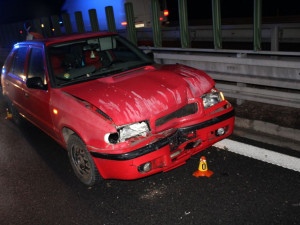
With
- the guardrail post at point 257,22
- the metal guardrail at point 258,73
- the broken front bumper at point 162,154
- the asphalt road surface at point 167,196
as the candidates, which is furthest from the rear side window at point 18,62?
the guardrail post at point 257,22

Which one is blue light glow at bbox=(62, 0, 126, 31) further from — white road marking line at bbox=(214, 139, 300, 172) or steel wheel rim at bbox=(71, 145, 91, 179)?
steel wheel rim at bbox=(71, 145, 91, 179)

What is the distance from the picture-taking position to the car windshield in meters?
A: 4.52

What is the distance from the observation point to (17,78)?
5531 mm

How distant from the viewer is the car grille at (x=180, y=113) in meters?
3.72

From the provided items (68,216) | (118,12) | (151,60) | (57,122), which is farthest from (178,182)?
(118,12)

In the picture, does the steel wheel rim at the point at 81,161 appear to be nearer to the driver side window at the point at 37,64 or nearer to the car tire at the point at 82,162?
the car tire at the point at 82,162

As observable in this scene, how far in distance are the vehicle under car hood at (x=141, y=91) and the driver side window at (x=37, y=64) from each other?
632 mm

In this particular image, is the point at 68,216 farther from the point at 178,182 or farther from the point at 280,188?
the point at 280,188

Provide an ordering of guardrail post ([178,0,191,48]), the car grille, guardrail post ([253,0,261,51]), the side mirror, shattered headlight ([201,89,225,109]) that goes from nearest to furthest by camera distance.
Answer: the car grille < shattered headlight ([201,89,225,109]) < the side mirror < guardrail post ([253,0,261,51]) < guardrail post ([178,0,191,48])

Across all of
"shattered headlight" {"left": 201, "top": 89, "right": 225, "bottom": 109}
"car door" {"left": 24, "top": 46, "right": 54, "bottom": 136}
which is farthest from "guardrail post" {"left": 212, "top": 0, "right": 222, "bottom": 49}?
"car door" {"left": 24, "top": 46, "right": 54, "bottom": 136}

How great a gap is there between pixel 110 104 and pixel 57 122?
101cm

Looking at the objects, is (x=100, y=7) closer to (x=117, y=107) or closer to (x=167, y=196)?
(x=117, y=107)

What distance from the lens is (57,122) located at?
14.1 feet

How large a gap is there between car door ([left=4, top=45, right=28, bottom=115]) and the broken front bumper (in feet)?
8.03
